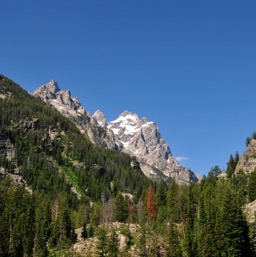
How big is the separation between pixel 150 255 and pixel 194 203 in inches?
1309

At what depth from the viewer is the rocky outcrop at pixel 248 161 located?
167 meters

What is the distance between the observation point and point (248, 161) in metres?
171

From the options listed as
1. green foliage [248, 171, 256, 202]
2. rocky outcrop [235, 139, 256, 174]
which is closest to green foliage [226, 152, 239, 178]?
rocky outcrop [235, 139, 256, 174]

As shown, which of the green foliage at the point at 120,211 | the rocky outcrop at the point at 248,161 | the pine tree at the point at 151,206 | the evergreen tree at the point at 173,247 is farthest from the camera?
the rocky outcrop at the point at 248,161

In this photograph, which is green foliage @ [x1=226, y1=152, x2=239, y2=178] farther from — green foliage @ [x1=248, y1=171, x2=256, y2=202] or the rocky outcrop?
green foliage @ [x1=248, y1=171, x2=256, y2=202]

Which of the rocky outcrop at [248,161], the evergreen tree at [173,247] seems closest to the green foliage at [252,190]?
the rocky outcrop at [248,161]

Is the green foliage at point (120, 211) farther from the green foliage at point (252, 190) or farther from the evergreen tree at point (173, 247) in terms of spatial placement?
the evergreen tree at point (173, 247)

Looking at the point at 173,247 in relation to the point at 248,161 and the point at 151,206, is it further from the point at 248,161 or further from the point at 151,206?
the point at 248,161

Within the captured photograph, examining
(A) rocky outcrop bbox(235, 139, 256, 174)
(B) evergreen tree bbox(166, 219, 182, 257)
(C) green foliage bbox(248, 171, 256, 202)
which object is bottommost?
(B) evergreen tree bbox(166, 219, 182, 257)

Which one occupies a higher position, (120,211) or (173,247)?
(120,211)

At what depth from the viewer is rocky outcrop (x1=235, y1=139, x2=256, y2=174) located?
547 ft

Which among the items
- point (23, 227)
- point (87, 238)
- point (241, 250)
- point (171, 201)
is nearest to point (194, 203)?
point (171, 201)

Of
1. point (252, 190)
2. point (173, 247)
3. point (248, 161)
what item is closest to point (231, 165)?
point (248, 161)

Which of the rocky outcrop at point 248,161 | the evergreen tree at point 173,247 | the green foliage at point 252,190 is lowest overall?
the evergreen tree at point 173,247
